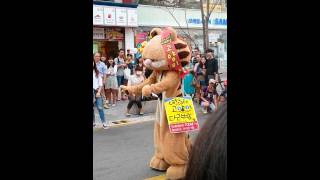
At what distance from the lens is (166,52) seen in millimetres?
3707

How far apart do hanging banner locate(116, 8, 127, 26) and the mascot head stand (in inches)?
359

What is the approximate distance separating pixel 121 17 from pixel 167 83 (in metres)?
9.50

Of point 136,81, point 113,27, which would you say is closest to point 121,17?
point 113,27

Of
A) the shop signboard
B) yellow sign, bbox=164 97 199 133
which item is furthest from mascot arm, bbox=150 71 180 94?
the shop signboard

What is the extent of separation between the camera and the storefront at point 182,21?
44.7 ft

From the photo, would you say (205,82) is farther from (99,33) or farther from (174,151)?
(99,33)

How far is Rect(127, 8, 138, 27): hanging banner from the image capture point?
42.9 ft

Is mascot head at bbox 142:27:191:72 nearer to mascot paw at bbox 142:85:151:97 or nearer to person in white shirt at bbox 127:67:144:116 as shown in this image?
mascot paw at bbox 142:85:151:97

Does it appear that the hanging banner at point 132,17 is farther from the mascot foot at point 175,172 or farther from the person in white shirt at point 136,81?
the mascot foot at point 175,172
